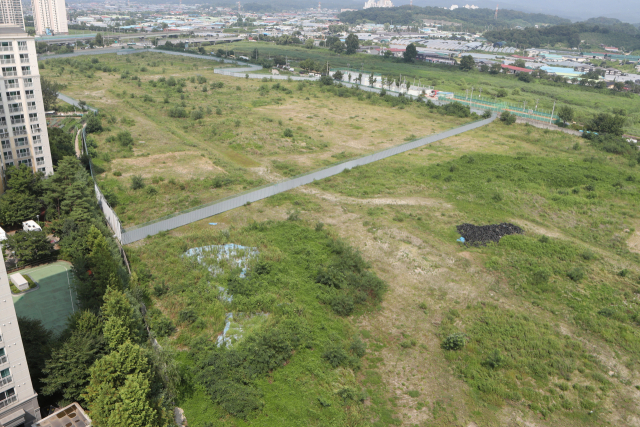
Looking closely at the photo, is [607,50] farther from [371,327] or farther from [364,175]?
[371,327]

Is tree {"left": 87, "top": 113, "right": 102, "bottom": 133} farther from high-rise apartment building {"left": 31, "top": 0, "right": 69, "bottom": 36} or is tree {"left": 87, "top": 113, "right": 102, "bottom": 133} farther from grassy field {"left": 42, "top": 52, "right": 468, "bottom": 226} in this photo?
high-rise apartment building {"left": 31, "top": 0, "right": 69, "bottom": 36}

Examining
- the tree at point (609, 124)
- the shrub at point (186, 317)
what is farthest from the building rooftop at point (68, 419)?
the tree at point (609, 124)

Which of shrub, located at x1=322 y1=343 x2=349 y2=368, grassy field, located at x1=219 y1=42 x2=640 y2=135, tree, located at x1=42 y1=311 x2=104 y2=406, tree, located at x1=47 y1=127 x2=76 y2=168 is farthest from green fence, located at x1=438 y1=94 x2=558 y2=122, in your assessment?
tree, located at x1=42 y1=311 x2=104 y2=406

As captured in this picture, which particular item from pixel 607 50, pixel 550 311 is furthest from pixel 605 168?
pixel 607 50

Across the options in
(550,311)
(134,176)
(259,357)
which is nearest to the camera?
(259,357)

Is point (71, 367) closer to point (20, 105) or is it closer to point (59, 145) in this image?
point (20, 105)

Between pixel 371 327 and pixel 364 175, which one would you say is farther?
pixel 364 175
